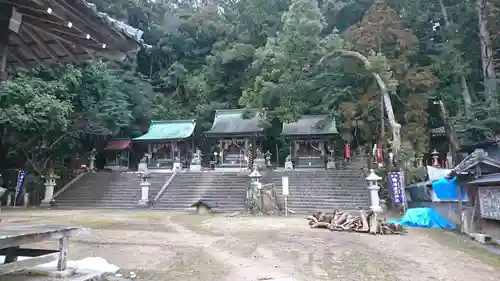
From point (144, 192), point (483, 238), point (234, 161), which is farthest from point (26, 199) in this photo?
point (483, 238)

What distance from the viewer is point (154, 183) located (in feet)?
75.5

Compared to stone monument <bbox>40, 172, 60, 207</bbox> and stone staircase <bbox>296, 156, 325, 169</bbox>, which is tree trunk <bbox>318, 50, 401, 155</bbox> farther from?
stone monument <bbox>40, 172, 60, 207</bbox>

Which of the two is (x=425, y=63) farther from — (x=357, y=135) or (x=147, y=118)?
(x=147, y=118)

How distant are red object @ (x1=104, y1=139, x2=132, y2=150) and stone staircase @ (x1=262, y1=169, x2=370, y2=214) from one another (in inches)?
611

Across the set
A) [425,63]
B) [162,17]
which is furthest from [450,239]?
[162,17]

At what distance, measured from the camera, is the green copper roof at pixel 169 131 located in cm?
2976

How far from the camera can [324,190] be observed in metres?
19.4

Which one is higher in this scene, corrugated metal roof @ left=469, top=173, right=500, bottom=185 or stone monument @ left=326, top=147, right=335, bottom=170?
stone monument @ left=326, top=147, right=335, bottom=170

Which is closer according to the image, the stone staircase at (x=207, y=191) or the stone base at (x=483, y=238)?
the stone base at (x=483, y=238)

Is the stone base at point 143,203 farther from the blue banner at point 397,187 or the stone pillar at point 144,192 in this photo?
the blue banner at point 397,187

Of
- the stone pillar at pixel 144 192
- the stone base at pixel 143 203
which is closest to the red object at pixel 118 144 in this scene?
the stone pillar at pixel 144 192

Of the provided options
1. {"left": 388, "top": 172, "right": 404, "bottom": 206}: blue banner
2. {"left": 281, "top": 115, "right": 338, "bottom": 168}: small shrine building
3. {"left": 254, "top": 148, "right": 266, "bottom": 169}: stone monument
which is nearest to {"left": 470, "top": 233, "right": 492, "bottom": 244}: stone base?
{"left": 388, "top": 172, "right": 404, "bottom": 206}: blue banner

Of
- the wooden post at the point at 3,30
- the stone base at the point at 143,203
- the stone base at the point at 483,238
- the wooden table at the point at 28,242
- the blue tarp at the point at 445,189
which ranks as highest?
the wooden post at the point at 3,30

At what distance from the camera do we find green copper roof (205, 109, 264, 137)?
27.8 metres
